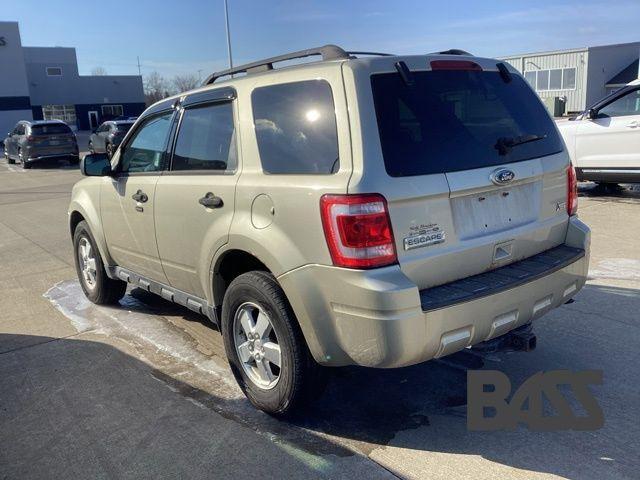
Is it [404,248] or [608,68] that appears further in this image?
[608,68]

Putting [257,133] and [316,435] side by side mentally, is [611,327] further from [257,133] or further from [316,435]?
[257,133]

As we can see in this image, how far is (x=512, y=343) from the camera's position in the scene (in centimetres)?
343

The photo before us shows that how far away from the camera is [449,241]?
10.1 feet

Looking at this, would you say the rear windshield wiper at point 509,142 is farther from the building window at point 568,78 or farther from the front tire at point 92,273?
the building window at point 568,78

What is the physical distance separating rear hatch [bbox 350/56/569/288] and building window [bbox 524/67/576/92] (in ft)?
136

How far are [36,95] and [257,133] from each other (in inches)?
2457

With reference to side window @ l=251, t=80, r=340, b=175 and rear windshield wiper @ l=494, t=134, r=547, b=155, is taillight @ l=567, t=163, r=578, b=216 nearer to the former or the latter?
rear windshield wiper @ l=494, t=134, r=547, b=155

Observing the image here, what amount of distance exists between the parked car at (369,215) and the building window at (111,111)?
202 feet

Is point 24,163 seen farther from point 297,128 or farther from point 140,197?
point 297,128

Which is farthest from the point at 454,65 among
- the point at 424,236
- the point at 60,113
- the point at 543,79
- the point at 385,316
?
the point at 60,113

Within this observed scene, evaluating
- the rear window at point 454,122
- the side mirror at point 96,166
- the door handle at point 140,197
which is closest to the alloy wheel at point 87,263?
the side mirror at point 96,166

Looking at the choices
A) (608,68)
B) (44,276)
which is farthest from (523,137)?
(608,68)

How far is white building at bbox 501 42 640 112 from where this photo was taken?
40594mm

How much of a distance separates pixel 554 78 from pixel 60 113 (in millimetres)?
45164
